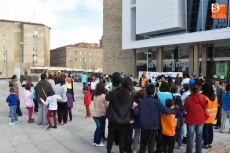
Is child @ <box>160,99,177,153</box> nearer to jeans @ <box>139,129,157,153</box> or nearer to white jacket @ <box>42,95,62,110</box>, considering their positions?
jeans @ <box>139,129,157,153</box>

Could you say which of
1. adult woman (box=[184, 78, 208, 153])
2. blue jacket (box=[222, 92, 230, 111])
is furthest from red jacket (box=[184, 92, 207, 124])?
blue jacket (box=[222, 92, 230, 111])

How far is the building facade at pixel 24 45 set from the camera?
93.6 meters

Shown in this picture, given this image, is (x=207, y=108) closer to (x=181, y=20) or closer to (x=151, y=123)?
(x=151, y=123)

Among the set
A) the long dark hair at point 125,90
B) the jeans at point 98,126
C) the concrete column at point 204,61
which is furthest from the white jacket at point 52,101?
the concrete column at point 204,61

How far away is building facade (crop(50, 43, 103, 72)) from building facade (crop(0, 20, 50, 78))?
30.0 feet

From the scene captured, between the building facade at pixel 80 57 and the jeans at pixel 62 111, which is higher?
the building facade at pixel 80 57

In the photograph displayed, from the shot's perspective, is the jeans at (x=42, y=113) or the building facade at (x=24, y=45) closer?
the jeans at (x=42, y=113)

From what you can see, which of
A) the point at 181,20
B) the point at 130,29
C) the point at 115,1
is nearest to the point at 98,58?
the point at 115,1

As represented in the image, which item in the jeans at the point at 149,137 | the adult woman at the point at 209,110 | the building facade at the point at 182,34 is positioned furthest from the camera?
the building facade at the point at 182,34

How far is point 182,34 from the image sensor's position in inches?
1564

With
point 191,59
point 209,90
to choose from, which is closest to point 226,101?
point 209,90

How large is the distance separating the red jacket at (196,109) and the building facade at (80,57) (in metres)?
103

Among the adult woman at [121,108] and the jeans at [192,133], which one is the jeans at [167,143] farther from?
the adult woman at [121,108]

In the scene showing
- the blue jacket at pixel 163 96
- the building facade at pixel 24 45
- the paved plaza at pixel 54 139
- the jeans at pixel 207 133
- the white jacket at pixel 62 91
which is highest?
the building facade at pixel 24 45
